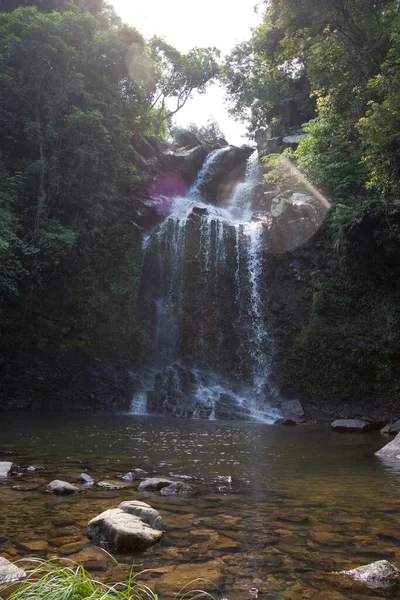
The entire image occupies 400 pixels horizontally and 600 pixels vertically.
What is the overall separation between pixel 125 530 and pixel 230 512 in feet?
4.64

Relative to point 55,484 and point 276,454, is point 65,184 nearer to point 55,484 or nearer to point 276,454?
point 276,454

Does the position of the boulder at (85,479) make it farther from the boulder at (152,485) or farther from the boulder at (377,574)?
the boulder at (377,574)

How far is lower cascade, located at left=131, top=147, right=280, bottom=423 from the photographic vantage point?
16109 mm

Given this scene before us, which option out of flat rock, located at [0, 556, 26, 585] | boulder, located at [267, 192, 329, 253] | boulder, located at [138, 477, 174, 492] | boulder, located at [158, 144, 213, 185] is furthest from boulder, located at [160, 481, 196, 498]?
boulder, located at [158, 144, 213, 185]

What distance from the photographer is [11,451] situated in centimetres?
767

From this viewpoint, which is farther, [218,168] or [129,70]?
[218,168]

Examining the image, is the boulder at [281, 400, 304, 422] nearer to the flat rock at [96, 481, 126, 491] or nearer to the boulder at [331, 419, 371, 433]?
the boulder at [331, 419, 371, 433]

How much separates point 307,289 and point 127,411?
8255 mm

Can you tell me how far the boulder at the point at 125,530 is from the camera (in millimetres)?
3500

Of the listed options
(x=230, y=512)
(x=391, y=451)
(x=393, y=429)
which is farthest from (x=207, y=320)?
(x=230, y=512)

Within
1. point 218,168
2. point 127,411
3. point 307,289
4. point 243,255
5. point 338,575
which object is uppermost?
point 218,168

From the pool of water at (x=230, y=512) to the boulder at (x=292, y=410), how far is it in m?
6.14

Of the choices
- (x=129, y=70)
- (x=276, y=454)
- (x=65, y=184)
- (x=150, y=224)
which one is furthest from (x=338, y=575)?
(x=129, y=70)

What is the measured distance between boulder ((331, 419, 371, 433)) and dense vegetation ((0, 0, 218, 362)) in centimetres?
789
